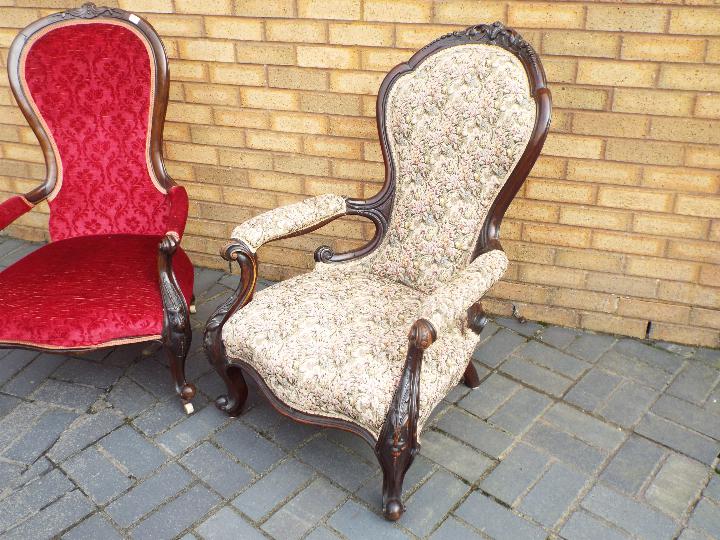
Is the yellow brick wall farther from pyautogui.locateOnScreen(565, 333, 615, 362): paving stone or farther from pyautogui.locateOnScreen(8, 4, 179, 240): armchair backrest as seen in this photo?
pyautogui.locateOnScreen(8, 4, 179, 240): armchair backrest

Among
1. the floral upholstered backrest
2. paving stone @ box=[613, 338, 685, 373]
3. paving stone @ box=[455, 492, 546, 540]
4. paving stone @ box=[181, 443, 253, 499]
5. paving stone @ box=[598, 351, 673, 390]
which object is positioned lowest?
paving stone @ box=[455, 492, 546, 540]

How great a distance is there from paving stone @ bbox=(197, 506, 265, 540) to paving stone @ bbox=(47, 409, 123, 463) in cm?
62

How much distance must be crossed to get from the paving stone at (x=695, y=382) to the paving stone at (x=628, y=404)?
101 millimetres

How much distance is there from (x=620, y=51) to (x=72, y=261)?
2.26 m

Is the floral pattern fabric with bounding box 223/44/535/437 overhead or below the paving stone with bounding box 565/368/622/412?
overhead

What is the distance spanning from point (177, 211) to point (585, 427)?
69.4 inches

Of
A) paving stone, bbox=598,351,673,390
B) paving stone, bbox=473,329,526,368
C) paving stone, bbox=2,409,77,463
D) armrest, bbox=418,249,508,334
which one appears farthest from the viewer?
paving stone, bbox=473,329,526,368

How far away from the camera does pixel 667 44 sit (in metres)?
2.57

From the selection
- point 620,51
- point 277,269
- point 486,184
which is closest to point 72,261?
point 277,269

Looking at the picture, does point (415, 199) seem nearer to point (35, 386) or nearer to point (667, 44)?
point (667, 44)

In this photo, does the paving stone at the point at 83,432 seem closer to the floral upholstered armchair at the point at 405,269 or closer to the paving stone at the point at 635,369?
the floral upholstered armchair at the point at 405,269

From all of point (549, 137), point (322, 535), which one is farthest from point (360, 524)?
point (549, 137)

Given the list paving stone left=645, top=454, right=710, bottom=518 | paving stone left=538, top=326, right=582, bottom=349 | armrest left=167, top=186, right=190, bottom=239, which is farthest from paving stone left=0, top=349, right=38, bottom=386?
paving stone left=645, top=454, right=710, bottom=518

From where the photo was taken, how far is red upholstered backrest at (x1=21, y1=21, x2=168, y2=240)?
2.93 m
